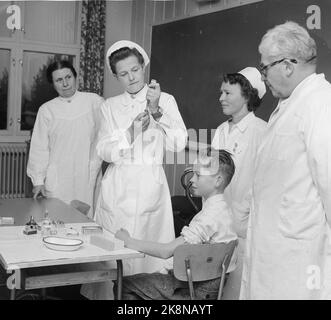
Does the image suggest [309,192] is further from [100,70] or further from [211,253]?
[100,70]

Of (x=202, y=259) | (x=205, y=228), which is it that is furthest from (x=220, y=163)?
(x=202, y=259)

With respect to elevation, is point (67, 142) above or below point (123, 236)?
above

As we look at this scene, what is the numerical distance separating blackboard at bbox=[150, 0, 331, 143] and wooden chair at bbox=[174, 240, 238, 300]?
113 centimetres

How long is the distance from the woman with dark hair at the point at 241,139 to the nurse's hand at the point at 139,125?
0.35m

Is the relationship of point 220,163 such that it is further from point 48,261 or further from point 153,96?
point 48,261

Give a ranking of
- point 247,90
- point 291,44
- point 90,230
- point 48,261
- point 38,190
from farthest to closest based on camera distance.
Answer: point 38,190
point 247,90
point 90,230
point 48,261
point 291,44

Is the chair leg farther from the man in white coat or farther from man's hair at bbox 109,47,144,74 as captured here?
man's hair at bbox 109,47,144,74

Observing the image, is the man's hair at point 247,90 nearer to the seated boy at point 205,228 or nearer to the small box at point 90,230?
the seated boy at point 205,228

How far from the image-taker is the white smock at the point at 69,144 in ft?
8.99

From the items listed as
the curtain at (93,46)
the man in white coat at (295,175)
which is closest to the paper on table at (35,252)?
the man in white coat at (295,175)

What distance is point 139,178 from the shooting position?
206 cm

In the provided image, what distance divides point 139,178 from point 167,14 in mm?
1905
